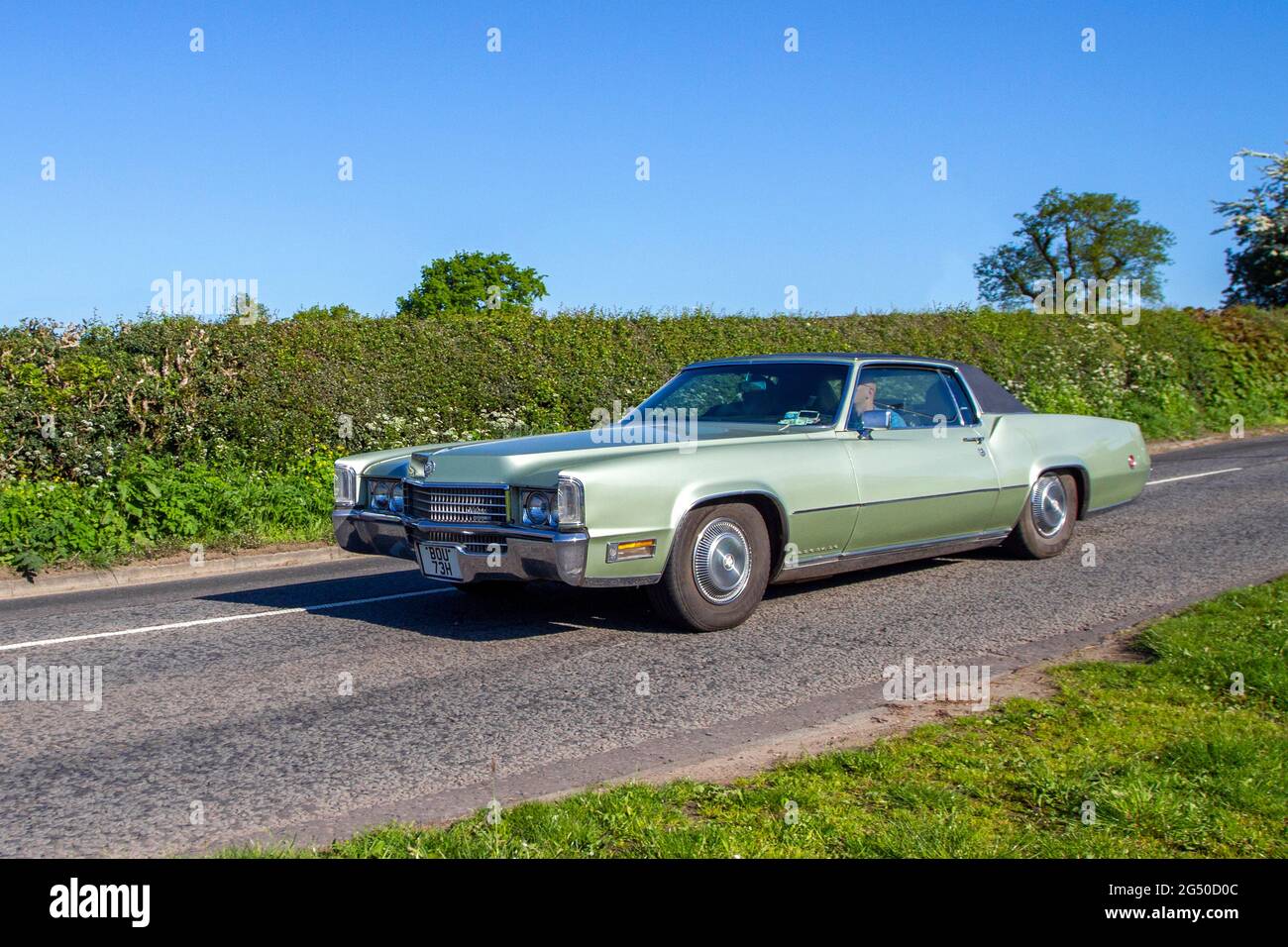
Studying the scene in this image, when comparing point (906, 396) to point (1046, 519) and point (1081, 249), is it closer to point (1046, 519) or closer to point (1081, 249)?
point (1046, 519)

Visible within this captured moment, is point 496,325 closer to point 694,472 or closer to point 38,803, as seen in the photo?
point 694,472

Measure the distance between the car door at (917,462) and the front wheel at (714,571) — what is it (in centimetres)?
84

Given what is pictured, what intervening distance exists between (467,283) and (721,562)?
57.9 metres

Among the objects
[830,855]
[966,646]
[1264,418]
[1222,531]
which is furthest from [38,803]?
[1264,418]

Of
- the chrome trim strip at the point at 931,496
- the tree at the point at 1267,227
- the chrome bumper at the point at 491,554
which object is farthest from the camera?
the tree at the point at 1267,227

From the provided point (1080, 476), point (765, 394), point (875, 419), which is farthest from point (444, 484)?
point (1080, 476)

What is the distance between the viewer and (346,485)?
7605 millimetres

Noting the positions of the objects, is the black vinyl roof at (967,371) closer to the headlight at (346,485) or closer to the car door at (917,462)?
the car door at (917,462)

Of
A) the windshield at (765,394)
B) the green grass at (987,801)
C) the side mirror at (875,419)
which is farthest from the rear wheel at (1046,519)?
the green grass at (987,801)

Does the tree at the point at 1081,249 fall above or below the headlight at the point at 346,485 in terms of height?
above

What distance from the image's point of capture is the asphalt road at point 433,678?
4.26 m
